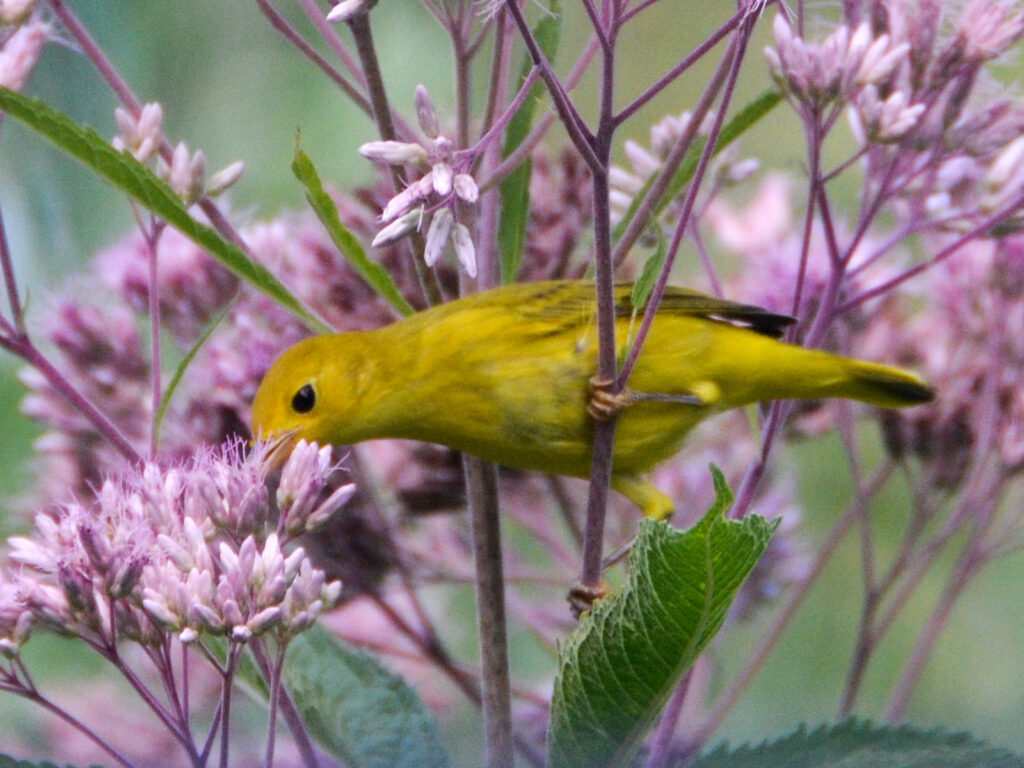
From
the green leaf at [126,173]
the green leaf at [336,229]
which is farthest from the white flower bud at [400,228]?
the green leaf at [126,173]

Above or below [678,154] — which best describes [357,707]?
below

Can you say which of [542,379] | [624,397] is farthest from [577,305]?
[624,397]

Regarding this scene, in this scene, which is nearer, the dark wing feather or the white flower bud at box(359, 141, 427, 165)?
the white flower bud at box(359, 141, 427, 165)

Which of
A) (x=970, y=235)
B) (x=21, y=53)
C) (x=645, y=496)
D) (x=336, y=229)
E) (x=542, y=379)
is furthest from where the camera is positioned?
(x=645, y=496)

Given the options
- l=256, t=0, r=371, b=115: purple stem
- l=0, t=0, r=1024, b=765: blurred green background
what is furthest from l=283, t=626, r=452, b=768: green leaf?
l=0, t=0, r=1024, b=765: blurred green background

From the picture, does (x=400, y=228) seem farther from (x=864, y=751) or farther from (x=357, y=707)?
(x=864, y=751)

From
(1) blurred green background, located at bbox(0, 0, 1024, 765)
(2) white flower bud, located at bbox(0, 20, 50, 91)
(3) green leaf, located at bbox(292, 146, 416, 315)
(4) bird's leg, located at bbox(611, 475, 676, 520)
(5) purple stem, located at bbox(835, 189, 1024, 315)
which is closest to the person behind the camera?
(3) green leaf, located at bbox(292, 146, 416, 315)

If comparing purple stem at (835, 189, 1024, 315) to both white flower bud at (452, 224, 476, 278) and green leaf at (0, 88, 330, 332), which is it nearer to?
white flower bud at (452, 224, 476, 278)
